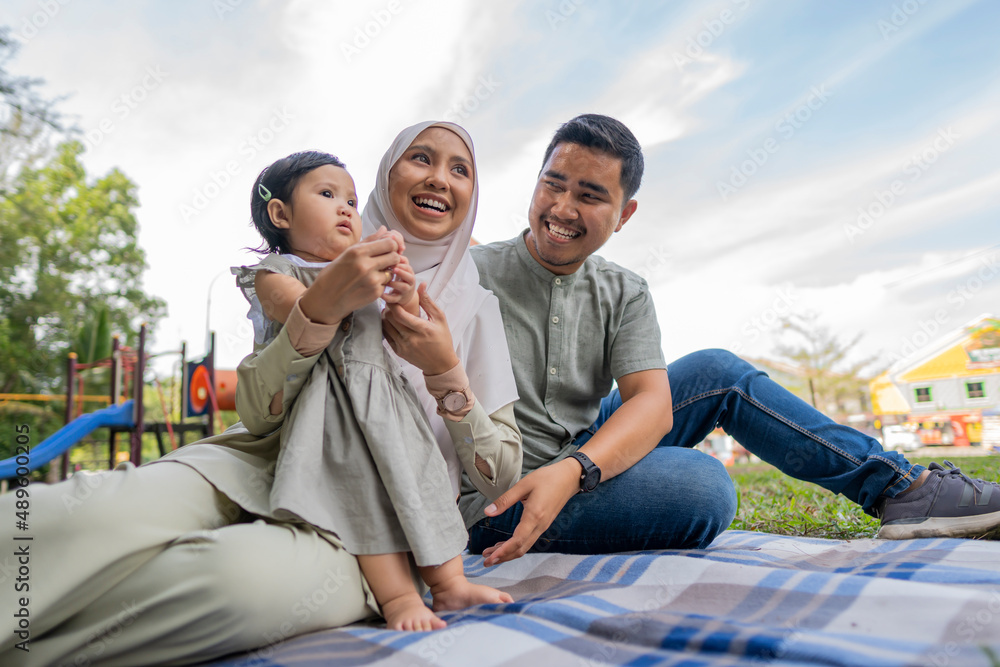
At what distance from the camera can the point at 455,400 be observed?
1701 mm

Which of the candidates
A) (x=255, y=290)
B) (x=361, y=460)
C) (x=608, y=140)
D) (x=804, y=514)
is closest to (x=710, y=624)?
(x=361, y=460)

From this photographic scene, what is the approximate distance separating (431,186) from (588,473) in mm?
995

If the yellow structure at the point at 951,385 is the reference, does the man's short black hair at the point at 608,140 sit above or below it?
above

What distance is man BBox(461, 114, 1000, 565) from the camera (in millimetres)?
2055

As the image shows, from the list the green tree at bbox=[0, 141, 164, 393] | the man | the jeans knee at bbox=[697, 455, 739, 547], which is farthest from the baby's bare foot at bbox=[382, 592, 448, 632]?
the green tree at bbox=[0, 141, 164, 393]

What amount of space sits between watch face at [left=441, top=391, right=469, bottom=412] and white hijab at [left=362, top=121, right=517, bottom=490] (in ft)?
0.81

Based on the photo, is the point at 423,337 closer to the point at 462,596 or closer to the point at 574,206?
the point at 462,596

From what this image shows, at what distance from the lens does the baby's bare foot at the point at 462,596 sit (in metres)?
1.50

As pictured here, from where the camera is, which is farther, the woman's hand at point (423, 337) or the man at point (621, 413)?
A: the man at point (621, 413)

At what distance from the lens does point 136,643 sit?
1176mm

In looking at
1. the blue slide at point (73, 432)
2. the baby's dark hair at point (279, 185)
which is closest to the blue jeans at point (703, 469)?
the baby's dark hair at point (279, 185)

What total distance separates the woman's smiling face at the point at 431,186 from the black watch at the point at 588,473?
31.8 inches

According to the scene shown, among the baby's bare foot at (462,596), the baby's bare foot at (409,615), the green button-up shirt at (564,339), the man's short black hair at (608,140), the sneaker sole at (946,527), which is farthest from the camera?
the man's short black hair at (608,140)

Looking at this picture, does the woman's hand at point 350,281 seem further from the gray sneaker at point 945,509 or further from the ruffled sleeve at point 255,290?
the gray sneaker at point 945,509
